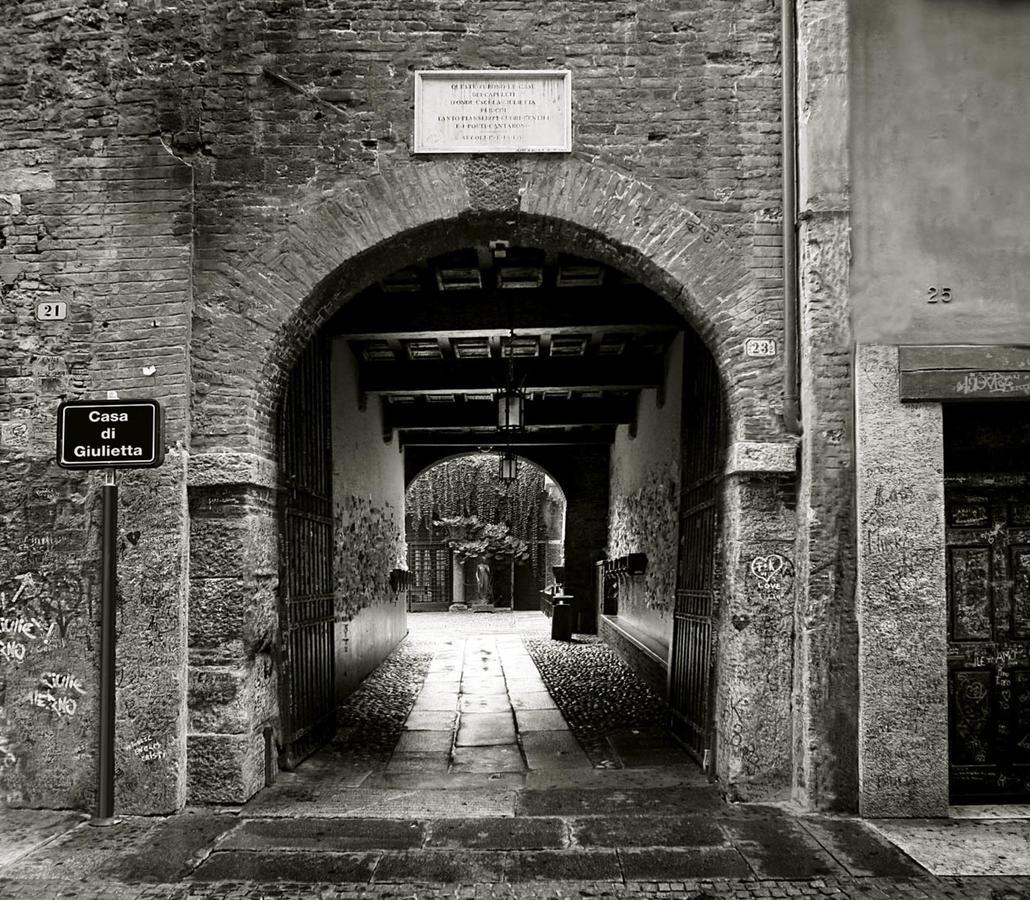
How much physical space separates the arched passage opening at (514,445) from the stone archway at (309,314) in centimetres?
45

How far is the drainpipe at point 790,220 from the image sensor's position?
5.09 meters

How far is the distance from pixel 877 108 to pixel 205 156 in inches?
142

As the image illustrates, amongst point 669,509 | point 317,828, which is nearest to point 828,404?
point 317,828

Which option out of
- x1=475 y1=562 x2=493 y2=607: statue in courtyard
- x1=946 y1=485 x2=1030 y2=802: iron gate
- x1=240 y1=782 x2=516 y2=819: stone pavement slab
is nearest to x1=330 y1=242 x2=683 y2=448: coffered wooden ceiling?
x1=946 y1=485 x2=1030 y2=802: iron gate

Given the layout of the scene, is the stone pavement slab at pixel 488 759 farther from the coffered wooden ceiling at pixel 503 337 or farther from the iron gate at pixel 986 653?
the coffered wooden ceiling at pixel 503 337

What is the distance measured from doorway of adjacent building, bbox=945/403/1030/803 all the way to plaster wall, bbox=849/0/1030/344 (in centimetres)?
57

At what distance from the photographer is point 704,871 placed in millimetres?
4102

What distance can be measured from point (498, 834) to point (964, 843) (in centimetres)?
213

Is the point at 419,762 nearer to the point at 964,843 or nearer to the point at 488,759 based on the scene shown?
the point at 488,759

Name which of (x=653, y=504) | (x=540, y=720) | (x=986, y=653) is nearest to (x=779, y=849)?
(x=986, y=653)

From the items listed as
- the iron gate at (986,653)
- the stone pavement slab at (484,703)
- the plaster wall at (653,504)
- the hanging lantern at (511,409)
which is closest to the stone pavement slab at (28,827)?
the stone pavement slab at (484,703)

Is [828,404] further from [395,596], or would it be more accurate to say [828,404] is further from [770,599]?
[395,596]

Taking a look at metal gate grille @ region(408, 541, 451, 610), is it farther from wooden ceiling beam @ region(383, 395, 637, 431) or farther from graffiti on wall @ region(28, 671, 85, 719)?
graffiti on wall @ region(28, 671, 85, 719)

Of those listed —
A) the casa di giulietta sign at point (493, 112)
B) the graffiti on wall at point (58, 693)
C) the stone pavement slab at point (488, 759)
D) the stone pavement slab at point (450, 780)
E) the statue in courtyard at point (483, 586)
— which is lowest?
the statue in courtyard at point (483, 586)
